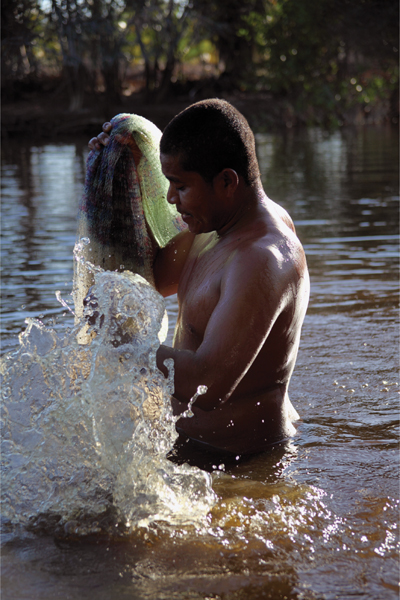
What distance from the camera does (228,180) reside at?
2.74 metres

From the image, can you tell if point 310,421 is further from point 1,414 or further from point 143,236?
point 1,414

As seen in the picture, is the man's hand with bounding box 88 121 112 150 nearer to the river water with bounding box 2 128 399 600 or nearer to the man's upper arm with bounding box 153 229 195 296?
the man's upper arm with bounding box 153 229 195 296

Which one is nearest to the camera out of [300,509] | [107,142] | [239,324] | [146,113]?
[239,324]

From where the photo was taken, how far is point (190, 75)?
37.3 m

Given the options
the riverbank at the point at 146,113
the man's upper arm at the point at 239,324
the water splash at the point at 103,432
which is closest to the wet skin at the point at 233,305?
the man's upper arm at the point at 239,324

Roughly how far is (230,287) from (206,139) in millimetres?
535

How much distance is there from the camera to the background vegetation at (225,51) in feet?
89.0

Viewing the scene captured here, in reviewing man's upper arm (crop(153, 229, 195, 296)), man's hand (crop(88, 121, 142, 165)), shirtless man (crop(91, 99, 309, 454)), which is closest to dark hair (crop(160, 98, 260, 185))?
shirtless man (crop(91, 99, 309, 454))

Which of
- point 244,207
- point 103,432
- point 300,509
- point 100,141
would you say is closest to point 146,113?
point 100,141

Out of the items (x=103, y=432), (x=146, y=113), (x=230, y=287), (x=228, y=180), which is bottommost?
(x=103, y=432)

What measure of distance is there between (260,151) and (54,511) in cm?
1985

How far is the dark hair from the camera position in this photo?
266cm

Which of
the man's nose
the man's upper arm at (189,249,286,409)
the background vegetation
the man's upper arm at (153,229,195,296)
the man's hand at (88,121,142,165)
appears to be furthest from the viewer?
the background vegetation

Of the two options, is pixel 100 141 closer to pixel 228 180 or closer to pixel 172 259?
pixel 172 259
